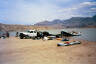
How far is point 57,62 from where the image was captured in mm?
8078

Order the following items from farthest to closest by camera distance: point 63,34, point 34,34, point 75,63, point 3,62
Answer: point 63,34 < point 34,34 < point 3,62 < point 75,63

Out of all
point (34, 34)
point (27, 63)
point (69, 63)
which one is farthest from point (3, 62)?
point (34, 34)

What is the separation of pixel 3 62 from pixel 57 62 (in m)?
4.07

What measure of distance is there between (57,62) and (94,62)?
2644mm

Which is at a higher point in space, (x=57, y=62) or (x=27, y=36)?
(x=27, y=36)

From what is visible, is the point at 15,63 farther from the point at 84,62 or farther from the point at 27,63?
the point at 84,62

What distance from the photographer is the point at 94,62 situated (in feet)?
26.1

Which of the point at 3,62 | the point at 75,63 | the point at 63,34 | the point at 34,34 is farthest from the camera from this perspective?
the point at 63,34

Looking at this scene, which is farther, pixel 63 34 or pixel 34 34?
pixel 63 34

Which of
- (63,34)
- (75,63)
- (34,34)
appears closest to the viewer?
(75,63)

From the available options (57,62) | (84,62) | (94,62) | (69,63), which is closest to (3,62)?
(57,62)

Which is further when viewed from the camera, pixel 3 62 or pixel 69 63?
pixel 3 62

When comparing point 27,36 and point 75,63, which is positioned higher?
point 27,36

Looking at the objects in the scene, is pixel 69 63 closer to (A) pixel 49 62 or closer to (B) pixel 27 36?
(A) pixel 49 62
